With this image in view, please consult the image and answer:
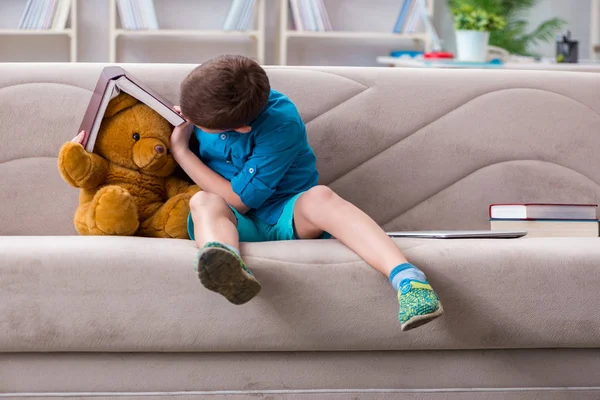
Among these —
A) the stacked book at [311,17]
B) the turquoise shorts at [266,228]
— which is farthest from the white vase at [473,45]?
the turquoise shorts at [266,228]

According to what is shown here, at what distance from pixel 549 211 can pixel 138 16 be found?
2.89 meters

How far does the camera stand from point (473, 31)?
323 centimetres

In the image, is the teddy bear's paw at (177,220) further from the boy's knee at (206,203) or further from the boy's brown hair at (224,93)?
the boy's brown hair at (224,93)

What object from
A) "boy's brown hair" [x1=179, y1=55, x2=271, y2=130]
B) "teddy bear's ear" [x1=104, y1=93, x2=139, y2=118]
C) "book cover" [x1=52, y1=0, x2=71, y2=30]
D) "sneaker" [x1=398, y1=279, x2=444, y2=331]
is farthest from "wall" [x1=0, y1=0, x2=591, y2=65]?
"sneaker" [x1=398, y1=279, x2=444, y2=331]

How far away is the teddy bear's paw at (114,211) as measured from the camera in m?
1.58

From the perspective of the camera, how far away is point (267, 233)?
5.56 feet

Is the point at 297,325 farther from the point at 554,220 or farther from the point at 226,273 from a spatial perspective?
the point at 554,220

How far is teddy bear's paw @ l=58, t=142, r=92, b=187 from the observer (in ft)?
5.25

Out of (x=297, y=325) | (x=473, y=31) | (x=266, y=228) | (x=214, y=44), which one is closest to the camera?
(x=297, y=325)

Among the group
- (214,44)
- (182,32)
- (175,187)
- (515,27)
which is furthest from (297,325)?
(515,27)

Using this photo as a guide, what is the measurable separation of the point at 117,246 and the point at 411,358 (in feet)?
1.92

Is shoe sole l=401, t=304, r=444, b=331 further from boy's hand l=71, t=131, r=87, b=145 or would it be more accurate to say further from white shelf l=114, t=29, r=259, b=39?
white shelf l=114, t=29, r=259, b=39

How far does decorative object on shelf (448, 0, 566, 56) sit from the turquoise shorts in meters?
3.13

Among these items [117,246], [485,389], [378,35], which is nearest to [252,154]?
[117,246]
